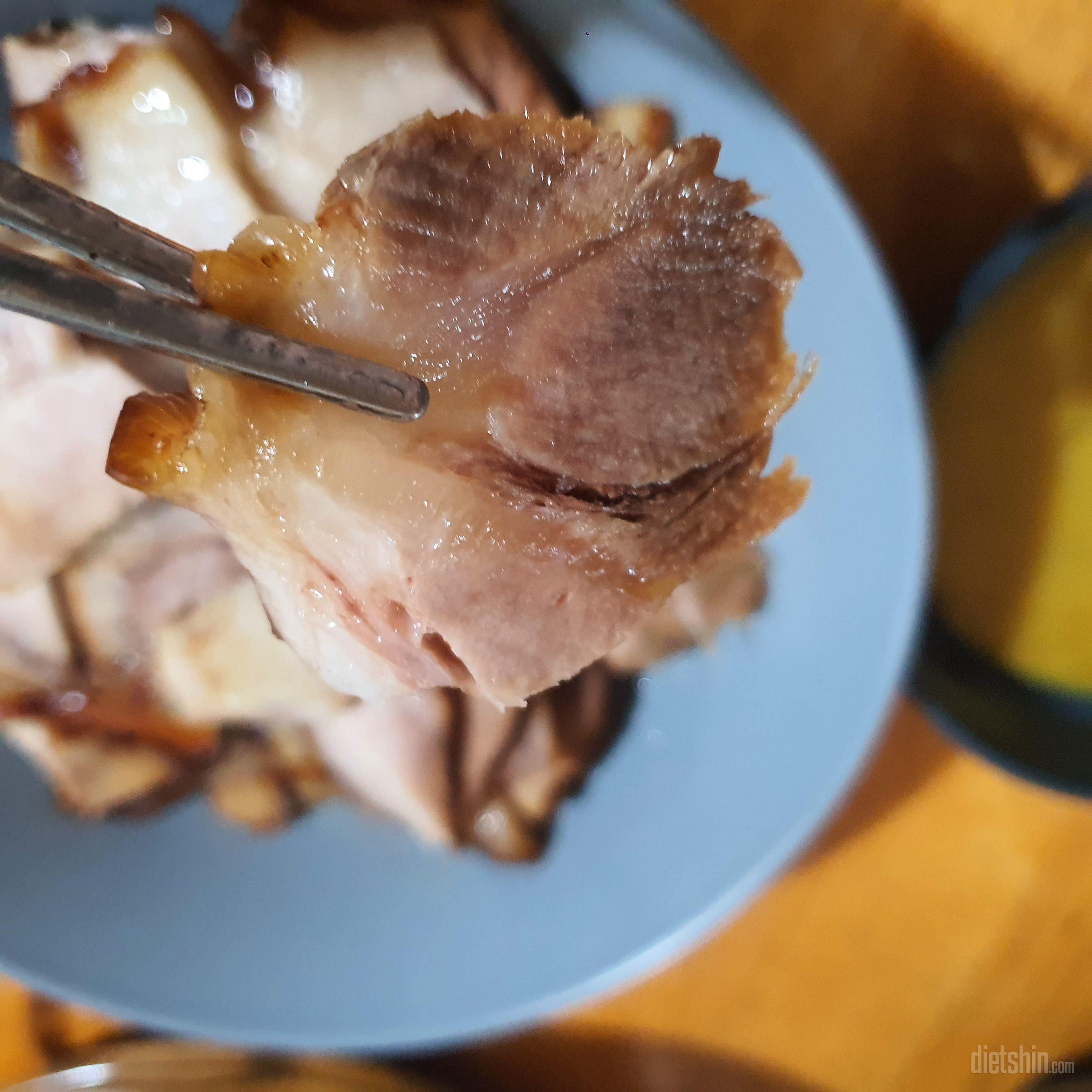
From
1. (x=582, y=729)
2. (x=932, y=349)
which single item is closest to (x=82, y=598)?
(x=582, y=729)

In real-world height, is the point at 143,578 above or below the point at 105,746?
above

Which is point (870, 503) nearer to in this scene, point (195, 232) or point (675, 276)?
point (675, 276)

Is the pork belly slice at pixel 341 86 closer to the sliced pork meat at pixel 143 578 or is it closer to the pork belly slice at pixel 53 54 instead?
the pork belly slice at pixel 53 54

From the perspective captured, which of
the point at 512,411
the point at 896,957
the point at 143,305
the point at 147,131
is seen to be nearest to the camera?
the point at 143,305

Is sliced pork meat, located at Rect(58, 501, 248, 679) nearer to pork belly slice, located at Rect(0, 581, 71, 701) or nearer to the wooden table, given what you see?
pork belly slice, located at Rect(0, 581, 71, 701)

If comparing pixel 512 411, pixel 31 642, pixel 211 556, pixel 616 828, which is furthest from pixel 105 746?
pixel 512 411

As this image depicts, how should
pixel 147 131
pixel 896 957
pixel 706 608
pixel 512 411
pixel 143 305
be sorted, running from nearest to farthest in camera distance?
pixel 143 305
pixel 512 411
pixel 147 131
pixel 706 608
pixel 896 957

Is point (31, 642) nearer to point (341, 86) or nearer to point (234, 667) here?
point (234, 667)

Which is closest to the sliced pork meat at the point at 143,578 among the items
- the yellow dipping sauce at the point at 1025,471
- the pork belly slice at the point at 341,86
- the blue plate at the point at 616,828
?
the blue plate at the point at 616,828
